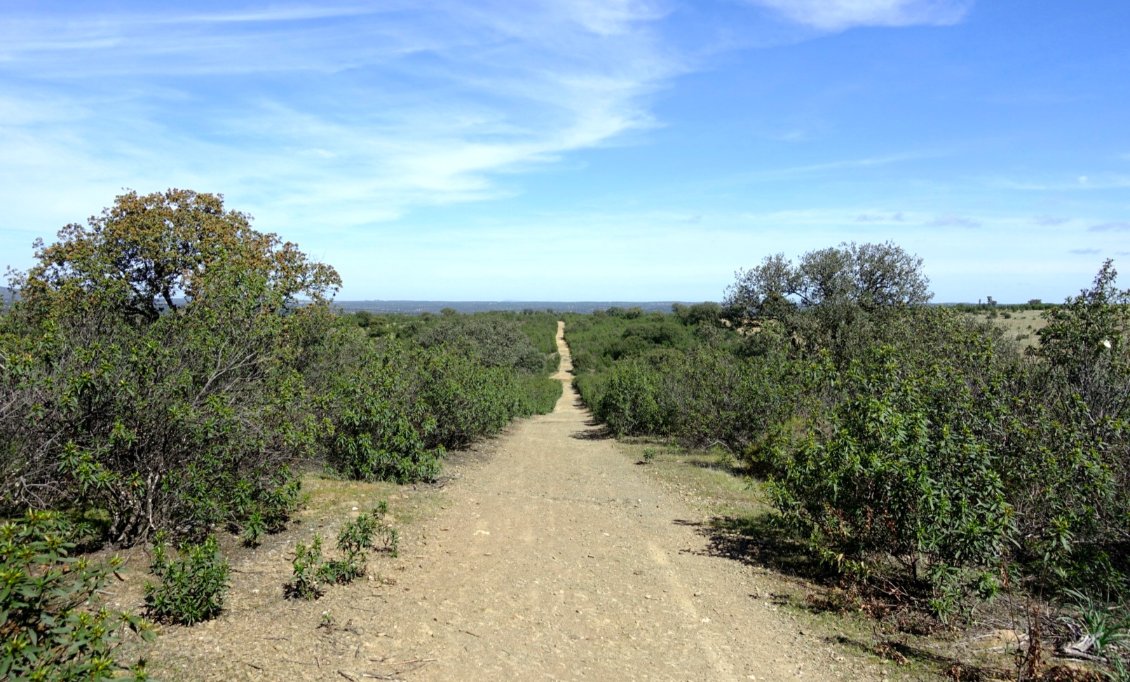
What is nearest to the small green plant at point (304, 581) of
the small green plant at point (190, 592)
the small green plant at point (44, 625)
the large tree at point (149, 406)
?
the small green plant at point (190, 592)

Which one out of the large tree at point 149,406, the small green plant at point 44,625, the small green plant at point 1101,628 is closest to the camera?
the small green plant at point 44,625

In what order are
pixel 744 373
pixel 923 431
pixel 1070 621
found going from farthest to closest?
1. pixel 744 373
2. pixel 923 431
3. pixel 1070 621

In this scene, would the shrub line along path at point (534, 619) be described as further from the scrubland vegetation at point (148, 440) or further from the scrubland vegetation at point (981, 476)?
the scrubland vegetation at point (981, 476)

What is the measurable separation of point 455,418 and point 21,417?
9.21 meters

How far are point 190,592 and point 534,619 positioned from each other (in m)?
2.72

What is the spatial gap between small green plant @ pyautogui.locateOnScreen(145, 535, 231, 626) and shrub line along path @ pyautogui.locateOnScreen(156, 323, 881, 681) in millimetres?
131

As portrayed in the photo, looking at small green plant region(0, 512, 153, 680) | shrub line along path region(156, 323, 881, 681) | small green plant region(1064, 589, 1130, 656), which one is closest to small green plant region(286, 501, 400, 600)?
shrub line along path region(156, 323, 881, 681)

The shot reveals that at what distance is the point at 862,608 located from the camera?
19.8 feet

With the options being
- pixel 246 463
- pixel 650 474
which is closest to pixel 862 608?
pixel 246 463

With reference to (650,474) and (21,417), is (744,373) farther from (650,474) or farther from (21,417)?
(21,417)

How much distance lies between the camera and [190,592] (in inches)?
190

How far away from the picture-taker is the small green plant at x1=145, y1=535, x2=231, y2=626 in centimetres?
474

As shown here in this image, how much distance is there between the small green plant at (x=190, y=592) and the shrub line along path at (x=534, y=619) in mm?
131

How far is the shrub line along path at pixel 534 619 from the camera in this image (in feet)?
15.4
